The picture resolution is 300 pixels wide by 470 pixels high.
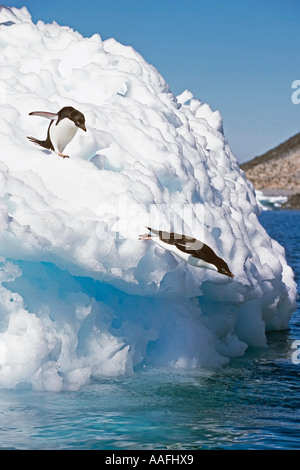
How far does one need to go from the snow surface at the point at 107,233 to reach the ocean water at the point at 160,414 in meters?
0.34

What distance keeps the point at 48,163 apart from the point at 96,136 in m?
0.70

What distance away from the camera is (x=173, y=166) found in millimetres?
9977

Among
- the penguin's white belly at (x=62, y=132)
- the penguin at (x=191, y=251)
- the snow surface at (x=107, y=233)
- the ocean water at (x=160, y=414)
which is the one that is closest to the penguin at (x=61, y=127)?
the penguin's white belly at (x=62, y=132)

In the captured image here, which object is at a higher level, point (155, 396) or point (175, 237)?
point (175, 237)

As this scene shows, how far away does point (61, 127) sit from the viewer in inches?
339

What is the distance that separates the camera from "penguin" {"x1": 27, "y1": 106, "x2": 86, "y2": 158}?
28.0 ft

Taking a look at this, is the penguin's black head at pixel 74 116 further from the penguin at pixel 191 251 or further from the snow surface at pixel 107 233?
the penguin at pixel 191 251

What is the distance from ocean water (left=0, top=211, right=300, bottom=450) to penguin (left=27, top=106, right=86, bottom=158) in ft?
8.97

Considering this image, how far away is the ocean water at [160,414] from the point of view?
6727 mm

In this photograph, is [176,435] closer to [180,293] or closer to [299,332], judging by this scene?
[180,293]

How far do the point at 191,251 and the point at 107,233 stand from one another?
1074 mm

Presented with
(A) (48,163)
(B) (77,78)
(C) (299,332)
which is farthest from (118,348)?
(C) (299,332)

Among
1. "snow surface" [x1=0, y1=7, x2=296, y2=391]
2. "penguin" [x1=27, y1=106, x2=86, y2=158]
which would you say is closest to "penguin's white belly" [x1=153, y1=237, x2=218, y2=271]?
"snow surface" [x1=0, y1=7, x2=296, y2=391]
